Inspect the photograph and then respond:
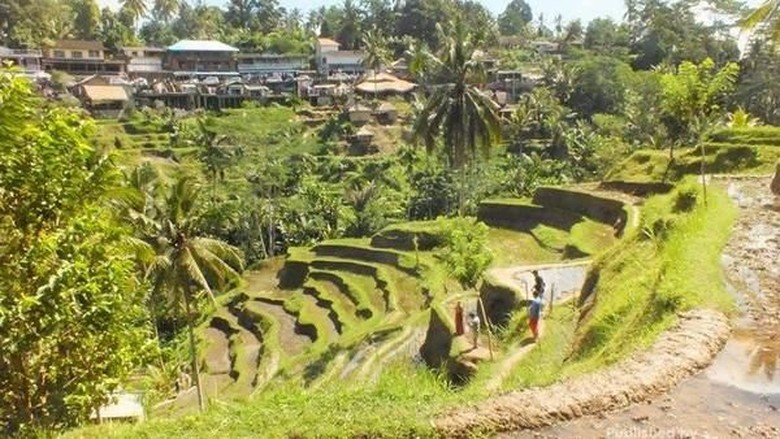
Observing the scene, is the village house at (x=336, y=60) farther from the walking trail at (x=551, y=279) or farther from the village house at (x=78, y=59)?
the walking trail at (x=551, y=279)

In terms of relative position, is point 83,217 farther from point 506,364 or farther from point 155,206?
point 155,206

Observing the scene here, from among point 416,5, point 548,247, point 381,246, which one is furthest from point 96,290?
point 416,5

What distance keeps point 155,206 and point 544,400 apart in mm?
19673

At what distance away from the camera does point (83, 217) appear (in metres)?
10.2

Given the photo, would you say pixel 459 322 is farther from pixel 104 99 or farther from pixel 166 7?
pixel 166 7

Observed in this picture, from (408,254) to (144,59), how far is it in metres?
77.4

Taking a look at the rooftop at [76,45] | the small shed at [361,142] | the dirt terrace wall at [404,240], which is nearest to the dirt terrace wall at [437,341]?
the dirt terrace wall at [404,240]

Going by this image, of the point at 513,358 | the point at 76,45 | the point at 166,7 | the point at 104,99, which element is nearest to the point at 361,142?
the point at 104,99

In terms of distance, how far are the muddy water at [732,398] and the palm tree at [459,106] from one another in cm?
2140

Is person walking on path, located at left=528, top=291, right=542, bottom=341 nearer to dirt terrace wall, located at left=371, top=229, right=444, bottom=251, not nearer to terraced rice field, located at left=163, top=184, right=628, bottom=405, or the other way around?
terraced rice field, located at left=163, top=184, right=628, bottom=405

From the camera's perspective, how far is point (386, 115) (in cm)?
7938

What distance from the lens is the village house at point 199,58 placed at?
97.8 m

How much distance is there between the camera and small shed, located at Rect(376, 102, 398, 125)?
259 feet

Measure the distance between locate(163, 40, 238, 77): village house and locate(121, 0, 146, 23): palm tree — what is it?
21852 millimetres
